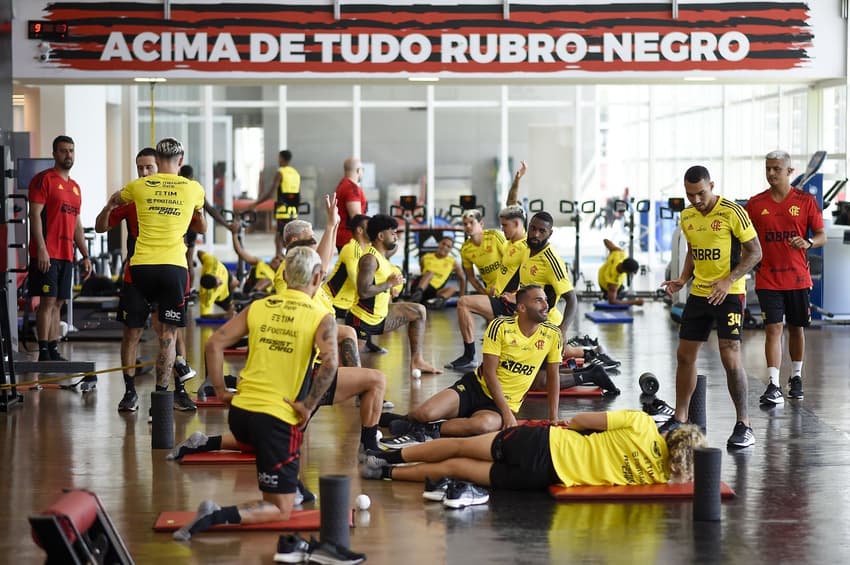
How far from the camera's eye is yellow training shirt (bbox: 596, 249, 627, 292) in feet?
48.9

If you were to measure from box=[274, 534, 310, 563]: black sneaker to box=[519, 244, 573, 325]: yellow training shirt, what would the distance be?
381 cm

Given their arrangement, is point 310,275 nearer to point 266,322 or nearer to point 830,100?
point 266,322

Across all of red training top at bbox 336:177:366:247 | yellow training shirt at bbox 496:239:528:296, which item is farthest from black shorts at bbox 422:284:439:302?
yellow training shirt at bbox 496:239:528:296

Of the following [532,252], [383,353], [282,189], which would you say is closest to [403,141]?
[282,189]

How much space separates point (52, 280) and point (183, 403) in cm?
225

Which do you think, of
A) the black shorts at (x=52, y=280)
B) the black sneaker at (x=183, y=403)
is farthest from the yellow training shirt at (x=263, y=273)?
the black sneaker at (x=183, y=403)

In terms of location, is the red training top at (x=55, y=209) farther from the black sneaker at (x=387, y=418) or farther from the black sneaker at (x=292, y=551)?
the black sneaker at (x=292, y=551)

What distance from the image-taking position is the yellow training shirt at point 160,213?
7.85 meters

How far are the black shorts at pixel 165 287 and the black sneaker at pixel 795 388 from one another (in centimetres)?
435

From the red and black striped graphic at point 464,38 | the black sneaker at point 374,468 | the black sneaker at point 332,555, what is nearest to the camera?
the black sneaker at point 332,555

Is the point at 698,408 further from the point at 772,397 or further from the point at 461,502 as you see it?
the point at 461,502

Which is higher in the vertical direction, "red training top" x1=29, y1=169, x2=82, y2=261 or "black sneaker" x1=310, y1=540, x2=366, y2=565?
"red training top" x1=29, y1=169, x2=82, y2=261

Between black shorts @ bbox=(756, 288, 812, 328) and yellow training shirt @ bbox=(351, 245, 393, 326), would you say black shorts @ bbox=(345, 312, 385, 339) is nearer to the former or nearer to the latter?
yellow training shirt @ bbox=(351, 245, 393, 326)

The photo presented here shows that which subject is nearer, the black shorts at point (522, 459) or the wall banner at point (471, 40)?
the black shorts at point (522, 459)
